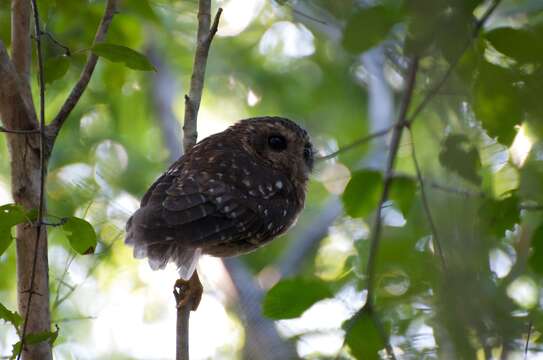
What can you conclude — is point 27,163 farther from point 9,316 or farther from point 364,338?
point 364,338

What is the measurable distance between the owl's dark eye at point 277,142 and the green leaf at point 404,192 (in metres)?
1.71

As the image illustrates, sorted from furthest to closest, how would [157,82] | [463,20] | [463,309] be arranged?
[157,82] → [463,20] → [463,309]

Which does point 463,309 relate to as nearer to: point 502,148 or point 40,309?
point 502,148

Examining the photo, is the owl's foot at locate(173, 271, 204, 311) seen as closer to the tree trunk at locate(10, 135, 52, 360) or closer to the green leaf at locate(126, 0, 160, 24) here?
the tree trunk at locate(10, 135, 52, 360)

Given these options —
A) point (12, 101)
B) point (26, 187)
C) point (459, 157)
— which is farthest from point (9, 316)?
point (459, 157)

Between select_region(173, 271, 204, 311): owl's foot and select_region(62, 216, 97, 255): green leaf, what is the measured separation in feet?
2.75

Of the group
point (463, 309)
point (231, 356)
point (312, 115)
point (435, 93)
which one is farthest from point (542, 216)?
point (312, 115)

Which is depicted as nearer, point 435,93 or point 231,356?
point 435,93

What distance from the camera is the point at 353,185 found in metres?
2.70

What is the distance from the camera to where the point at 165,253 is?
3232 millimetres

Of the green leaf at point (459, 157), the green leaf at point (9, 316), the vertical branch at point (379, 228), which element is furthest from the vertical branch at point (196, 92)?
the green leaf at point (459, 157)

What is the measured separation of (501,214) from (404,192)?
0.47 metres

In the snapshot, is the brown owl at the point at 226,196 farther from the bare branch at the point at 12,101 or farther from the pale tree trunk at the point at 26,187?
the bare branch at the point at 12,101

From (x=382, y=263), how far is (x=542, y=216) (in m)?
0.49
